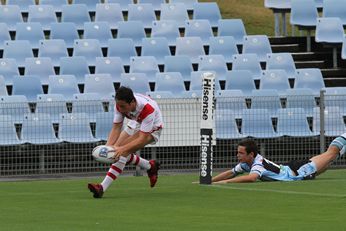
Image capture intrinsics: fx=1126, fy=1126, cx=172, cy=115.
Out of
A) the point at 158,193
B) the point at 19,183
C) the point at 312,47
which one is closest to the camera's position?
the point at 158,193

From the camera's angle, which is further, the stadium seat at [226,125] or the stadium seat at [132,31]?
the stadium seat at [132,31]

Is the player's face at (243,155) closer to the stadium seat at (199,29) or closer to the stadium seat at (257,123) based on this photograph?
the stadium seat at (257,123)

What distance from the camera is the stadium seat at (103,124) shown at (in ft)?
74.8

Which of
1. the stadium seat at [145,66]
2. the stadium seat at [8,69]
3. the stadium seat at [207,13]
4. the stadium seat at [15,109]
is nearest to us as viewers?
the stadium seat at [15,109]

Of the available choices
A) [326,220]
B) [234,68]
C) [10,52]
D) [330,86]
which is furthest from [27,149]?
[326,220]

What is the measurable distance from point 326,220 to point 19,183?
922 centimetres

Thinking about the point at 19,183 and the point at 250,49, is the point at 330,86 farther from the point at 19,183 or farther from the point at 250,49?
the point at 19,183

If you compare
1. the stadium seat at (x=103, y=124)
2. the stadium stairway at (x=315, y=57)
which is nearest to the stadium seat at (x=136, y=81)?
the stadium seat at (x=103, y=124)

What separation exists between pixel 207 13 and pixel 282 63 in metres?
3.26

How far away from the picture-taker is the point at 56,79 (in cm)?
2420

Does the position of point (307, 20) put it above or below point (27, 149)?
above

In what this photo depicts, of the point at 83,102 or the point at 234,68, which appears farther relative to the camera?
the point at 234,68

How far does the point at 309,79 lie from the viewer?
26141mm

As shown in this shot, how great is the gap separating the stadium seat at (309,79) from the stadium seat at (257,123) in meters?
2.72
